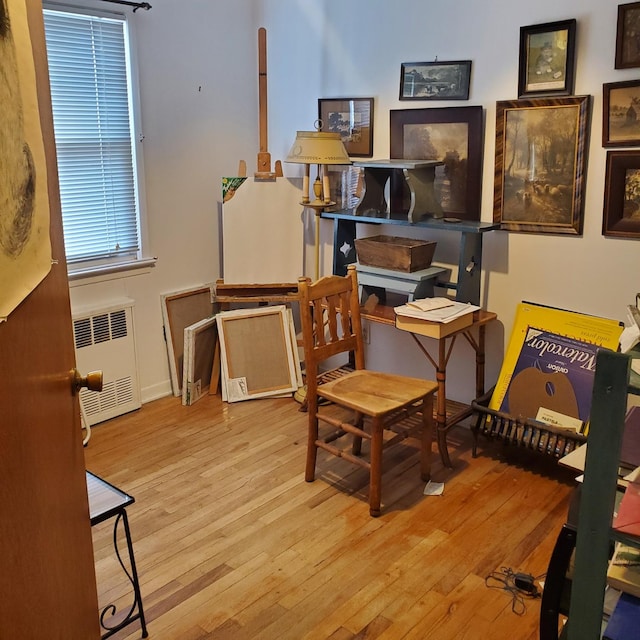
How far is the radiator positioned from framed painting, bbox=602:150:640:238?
2380mm

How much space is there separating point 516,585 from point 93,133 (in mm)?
2766

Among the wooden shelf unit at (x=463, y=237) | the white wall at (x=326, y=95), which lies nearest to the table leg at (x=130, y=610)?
the white wall at (x=326, y=95)

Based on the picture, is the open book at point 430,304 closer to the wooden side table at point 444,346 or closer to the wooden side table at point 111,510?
the wooden side table at point 444,346

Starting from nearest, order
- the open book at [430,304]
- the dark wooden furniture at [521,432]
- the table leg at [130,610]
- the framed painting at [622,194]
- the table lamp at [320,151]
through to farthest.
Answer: the table leg at [130,610]
the framed painting at [622,194]
the dark wooden furniture at [521,432]
the open book at [430,304]
the table lamp at [320,151]

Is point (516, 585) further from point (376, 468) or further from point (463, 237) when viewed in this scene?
point (463, 237)

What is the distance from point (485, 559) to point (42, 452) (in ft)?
5.86

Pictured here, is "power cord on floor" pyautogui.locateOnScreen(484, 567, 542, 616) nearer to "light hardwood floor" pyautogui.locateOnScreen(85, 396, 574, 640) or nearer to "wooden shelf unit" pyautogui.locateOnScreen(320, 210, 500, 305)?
"light hardwood floor" pyautogui.locateOnScreen(85, 396, 574, 640)

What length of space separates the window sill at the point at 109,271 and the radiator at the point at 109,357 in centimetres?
14

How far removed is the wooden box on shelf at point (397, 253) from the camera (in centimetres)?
324

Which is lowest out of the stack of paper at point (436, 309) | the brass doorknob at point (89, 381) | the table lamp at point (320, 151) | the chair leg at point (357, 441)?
the chair leg at point (357, 441)

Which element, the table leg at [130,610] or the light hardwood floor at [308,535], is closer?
the table leg at [130,610]

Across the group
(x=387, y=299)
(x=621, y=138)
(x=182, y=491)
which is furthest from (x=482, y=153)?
(x=182, y=491)

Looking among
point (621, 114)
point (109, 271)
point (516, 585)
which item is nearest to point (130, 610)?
point (516, 585)

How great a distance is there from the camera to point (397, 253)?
3270mm
